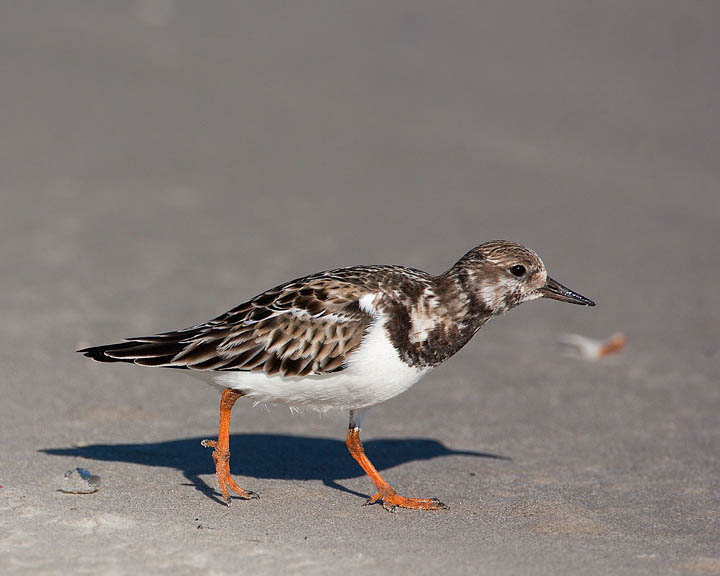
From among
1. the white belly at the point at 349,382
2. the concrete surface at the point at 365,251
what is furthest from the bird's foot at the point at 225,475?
the white belly at the point at 349,382

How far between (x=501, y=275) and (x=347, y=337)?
95cm

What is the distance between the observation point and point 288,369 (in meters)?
5.65

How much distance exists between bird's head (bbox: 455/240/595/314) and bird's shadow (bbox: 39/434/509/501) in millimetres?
1406

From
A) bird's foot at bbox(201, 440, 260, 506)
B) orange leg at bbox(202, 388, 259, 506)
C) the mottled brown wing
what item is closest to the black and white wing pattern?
the mottled brown wing

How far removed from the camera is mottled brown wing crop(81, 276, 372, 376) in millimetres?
5602

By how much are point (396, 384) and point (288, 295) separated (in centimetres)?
80

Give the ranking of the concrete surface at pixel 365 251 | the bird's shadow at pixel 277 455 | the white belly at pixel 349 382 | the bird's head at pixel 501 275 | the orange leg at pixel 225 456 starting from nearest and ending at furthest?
the concrete surface at pixel 365 251 < the white belly at pixel 349 382 < the orange leg at pixel 225 456 < the bird's head at pixel 501 275 < the bird's shadow at pixel 277 455

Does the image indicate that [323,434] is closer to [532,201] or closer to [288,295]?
[288,295]

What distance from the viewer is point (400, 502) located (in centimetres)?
578

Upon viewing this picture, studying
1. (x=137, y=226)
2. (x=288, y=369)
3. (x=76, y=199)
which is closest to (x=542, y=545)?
(x=288, y=369)

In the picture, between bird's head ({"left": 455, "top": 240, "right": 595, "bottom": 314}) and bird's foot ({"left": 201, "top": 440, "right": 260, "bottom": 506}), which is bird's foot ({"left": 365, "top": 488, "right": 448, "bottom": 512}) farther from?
bird's head ({"left": 455, "top": 240, "right": 595, "bottom": 314})

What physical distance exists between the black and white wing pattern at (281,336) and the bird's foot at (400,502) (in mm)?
805

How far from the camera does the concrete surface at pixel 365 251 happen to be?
5.37 m

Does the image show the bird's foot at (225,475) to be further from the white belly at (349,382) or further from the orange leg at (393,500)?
the orange leg at (393,500)
